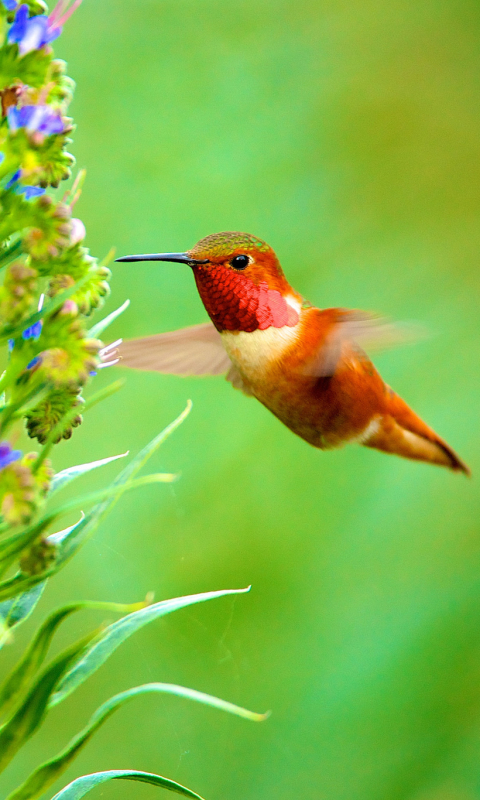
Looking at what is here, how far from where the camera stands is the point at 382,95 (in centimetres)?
292

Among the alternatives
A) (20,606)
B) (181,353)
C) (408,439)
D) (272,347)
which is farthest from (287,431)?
(20,606)

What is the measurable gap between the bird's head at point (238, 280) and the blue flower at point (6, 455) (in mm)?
576

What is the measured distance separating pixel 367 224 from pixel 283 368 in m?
1.62

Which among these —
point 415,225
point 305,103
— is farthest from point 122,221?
point 415,225

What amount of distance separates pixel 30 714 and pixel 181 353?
0.79 metres

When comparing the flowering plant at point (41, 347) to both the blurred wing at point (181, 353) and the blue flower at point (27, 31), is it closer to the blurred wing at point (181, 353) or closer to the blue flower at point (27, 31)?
the blue flower at point (27, 31)

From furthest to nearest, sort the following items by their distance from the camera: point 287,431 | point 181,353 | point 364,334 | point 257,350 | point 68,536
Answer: point 287,431, point 181,353, point 257,350, point 364,334, point 68,536

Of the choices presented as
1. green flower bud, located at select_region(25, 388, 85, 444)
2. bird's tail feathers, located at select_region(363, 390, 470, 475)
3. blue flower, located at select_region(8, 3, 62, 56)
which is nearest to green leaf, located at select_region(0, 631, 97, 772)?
green flower bud, located at select_region(25, 388, 85, 444)

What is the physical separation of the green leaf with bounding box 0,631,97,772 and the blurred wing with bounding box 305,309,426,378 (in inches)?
24.8

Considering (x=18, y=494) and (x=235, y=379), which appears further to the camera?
(x=235, y=379)

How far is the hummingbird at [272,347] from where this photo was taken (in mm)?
1276

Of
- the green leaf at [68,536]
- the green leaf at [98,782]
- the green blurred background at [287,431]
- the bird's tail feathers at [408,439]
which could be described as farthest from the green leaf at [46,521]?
the green blurred background at [287,431]

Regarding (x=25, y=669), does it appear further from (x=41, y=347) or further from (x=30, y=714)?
(x=41, y=347)

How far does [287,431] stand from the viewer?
2750 millimetres
